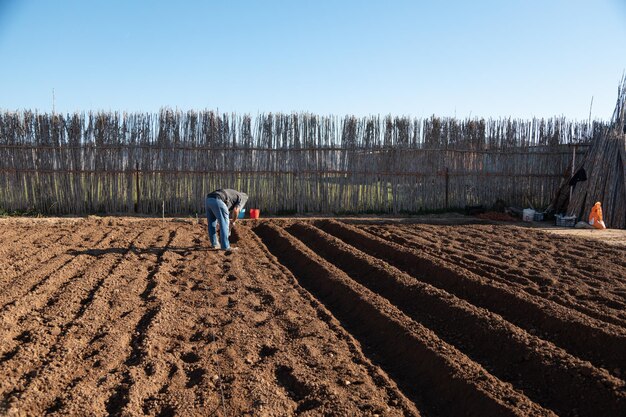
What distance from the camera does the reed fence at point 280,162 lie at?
13.2 meters

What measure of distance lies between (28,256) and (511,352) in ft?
21.4

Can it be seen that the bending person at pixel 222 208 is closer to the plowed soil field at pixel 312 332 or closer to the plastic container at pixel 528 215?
the plowed soil field at pixel 312 332

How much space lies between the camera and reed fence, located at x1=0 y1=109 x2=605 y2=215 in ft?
43.4

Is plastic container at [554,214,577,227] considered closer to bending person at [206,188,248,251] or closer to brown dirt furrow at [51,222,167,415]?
bending person at [206,188,248,251]

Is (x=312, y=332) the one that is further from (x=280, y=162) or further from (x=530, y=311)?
(x=280, y=162)

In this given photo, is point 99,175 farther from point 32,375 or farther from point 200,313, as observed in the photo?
point 32,375

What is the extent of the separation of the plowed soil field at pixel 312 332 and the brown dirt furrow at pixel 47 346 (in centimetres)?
2

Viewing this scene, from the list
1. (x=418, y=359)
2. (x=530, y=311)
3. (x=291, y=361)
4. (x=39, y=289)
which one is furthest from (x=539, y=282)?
(x=39, y=289)

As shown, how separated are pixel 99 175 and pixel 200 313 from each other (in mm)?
9081

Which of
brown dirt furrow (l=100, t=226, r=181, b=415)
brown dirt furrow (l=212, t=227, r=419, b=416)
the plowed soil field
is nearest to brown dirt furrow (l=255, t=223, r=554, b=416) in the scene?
the plowed soil field

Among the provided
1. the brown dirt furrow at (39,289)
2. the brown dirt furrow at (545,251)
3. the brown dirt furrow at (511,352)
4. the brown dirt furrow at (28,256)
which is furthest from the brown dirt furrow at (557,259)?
the brown dirt furrow at (28,256)

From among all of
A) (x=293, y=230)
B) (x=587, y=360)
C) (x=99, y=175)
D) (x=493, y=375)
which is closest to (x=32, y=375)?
(x=493, y=375)

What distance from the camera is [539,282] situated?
20.9 feet

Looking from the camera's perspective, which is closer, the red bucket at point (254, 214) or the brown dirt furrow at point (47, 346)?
the brown dirt furrow at point (47, 346)
